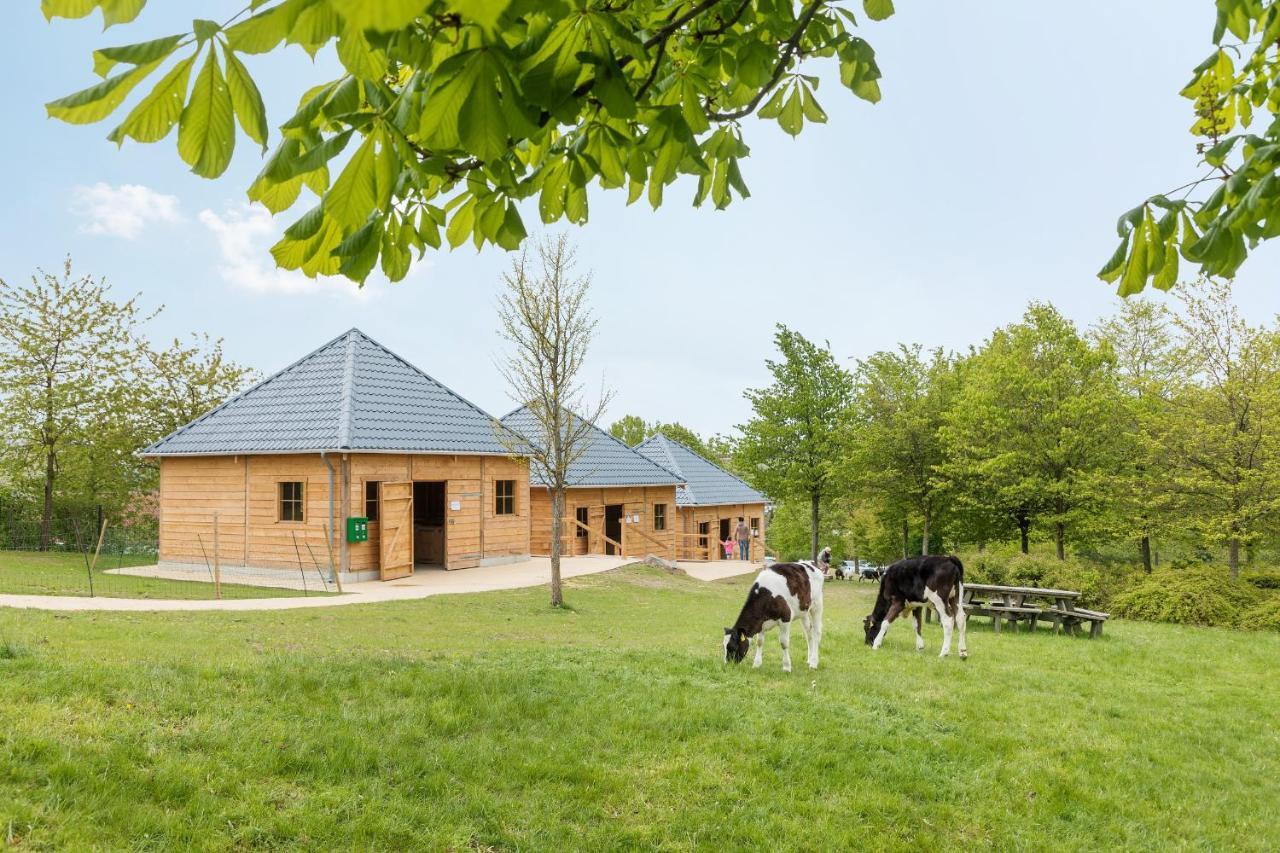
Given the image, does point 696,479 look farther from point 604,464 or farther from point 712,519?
point 604,464

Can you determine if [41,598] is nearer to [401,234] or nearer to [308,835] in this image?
[308,835]

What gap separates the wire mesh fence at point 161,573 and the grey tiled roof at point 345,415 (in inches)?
89.4

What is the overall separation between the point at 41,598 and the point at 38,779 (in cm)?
1135

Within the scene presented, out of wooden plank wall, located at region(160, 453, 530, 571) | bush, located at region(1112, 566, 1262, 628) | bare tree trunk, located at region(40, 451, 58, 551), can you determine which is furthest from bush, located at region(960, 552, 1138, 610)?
bare tree trunk, located at region(40, 451, 58, 551)

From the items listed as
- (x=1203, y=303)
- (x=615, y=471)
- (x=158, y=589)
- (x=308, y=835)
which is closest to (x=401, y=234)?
(x=308, y=835)

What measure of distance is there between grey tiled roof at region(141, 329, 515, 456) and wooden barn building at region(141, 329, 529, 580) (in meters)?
0.04

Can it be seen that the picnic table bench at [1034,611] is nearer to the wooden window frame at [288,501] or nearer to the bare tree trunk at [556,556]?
the bare tree trunk at [556,556]

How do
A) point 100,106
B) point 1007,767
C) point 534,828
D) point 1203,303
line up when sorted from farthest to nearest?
point 1203,303 < point 1007,767 < point 534,828 < point 100,106

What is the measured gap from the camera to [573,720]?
18.8 feet

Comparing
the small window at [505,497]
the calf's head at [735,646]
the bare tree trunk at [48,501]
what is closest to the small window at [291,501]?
the small window at [505,497]

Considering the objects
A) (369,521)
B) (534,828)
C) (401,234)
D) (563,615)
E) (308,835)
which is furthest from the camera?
(369,521)

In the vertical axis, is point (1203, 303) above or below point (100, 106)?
above

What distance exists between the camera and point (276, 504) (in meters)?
18.9

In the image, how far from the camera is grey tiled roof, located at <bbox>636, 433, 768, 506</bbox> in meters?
34.2
